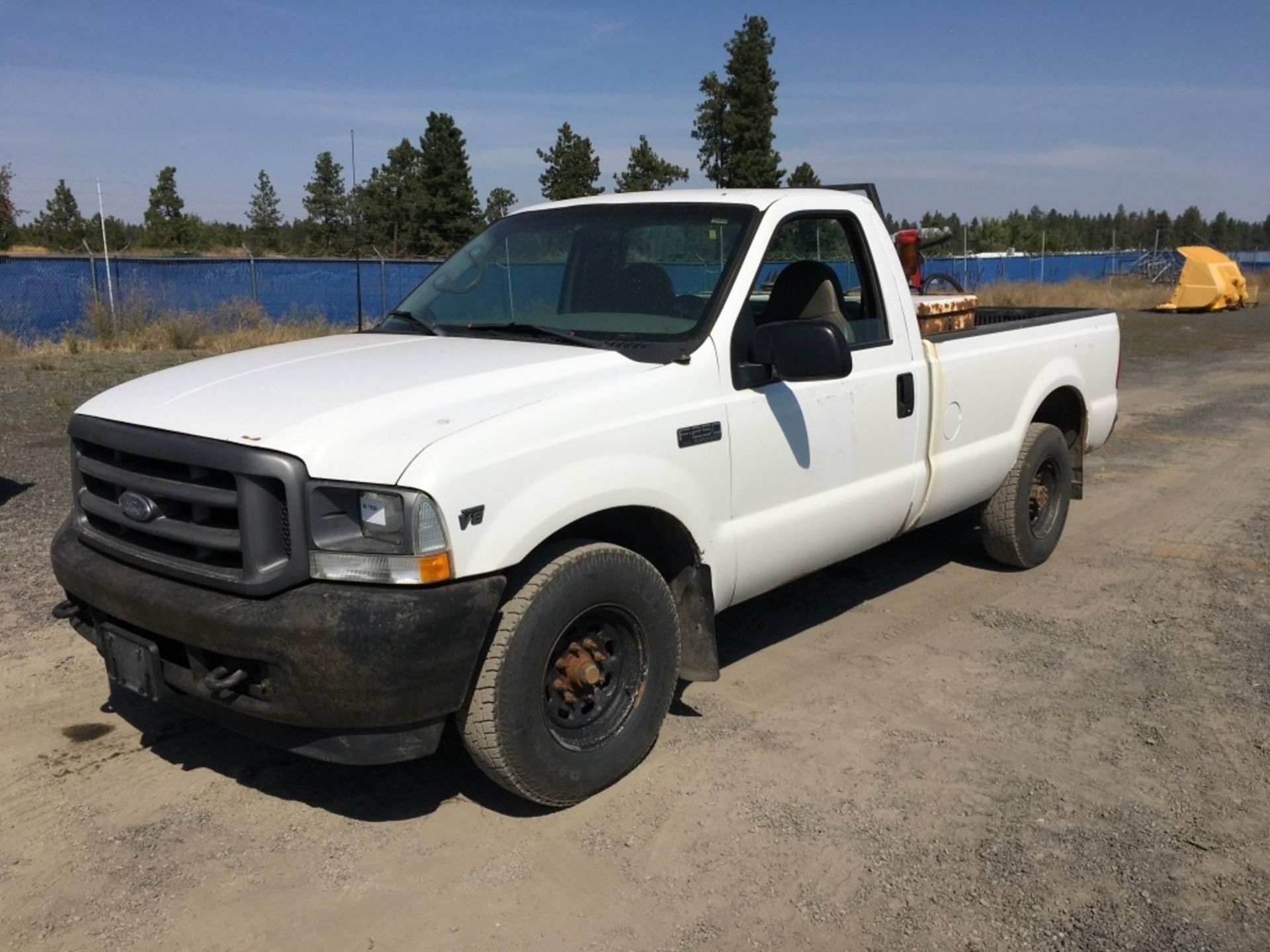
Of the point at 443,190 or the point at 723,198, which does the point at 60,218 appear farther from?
the point at 723,198

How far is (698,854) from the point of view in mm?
3463

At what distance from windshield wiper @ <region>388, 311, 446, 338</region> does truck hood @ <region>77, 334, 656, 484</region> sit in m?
0.19

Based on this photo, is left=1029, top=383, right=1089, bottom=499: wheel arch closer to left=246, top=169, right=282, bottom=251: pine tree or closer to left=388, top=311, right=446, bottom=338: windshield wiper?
left=388, top=311, right=446, bottom=338: windshield wiper

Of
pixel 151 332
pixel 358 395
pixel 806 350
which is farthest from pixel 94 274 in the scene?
pixel 806 350

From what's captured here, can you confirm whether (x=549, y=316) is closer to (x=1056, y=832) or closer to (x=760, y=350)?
(x=760, y=350)

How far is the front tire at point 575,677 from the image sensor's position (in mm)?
3379

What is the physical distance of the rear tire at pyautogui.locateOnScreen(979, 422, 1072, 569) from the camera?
241 inches

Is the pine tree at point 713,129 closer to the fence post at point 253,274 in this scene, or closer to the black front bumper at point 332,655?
the fence post at point 253,274

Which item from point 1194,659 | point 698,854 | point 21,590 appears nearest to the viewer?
point 698,854

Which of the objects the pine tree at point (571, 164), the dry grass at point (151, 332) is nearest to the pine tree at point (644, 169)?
the pine tree at point (571, 164)

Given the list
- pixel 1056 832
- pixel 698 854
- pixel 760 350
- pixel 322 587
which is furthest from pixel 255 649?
pixel 1056 832

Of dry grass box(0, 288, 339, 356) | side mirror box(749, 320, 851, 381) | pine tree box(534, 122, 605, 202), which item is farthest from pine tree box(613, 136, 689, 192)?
side mirror box(749, 320, 851, 381)

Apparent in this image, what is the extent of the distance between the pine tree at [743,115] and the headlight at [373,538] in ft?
116

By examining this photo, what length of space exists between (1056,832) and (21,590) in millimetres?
4950
